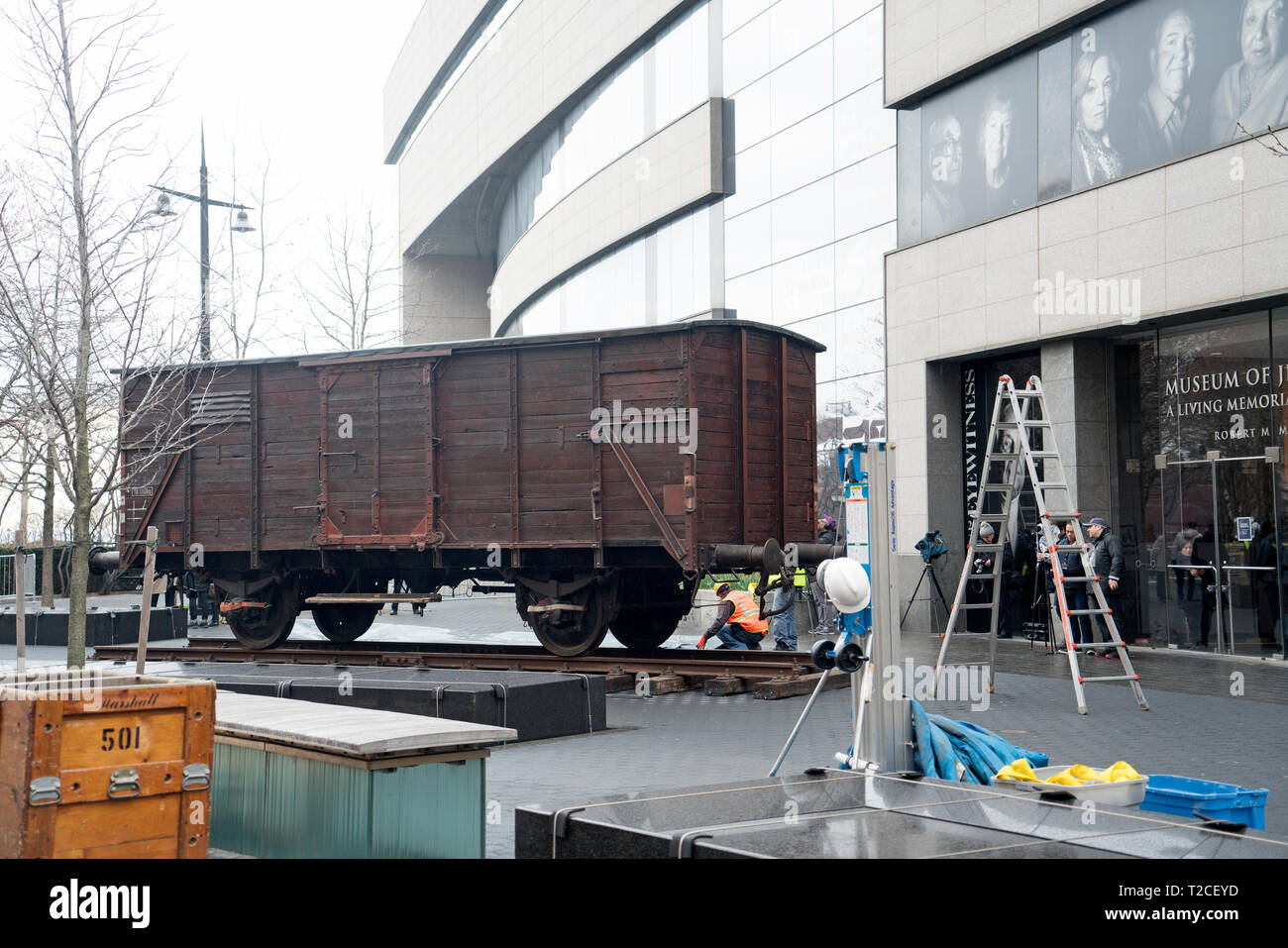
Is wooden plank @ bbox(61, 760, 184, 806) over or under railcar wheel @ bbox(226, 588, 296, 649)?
over

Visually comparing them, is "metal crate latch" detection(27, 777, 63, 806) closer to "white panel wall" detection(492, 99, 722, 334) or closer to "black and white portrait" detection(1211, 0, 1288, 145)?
"black and white portrait" detection(1211, 0, 1288, 145)

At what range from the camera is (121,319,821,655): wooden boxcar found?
14.3 meters

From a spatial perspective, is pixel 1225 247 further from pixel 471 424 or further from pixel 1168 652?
pixel 471 424

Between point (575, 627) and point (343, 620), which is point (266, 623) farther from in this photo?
point (575, 627)

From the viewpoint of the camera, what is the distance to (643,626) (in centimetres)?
1669

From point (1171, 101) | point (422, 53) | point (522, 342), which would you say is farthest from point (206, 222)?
point (422, 53)

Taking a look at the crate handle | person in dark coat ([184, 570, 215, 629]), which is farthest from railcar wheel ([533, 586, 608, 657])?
person in dark coat ([184, 570, 215, 629])

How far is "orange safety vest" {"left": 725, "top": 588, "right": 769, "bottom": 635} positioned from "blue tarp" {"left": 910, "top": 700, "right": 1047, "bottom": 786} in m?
9.26

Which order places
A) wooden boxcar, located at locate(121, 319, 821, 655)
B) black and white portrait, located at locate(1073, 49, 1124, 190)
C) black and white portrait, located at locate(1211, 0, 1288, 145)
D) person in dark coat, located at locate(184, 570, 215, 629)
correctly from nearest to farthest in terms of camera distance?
wooden boxcar, located at locate(121, 319, 821, 655) → black and white portrait, located at locate(1211, 0, 1288, 145) → black and white portrait, located at locate(1073, 49, 1124, 190) → person in dark coat, located at locate(184, 570, 215, 629)

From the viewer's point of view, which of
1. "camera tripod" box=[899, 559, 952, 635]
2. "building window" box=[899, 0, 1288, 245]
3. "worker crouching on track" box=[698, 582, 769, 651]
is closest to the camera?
"building window" box=[899, 0, 1288, 245]

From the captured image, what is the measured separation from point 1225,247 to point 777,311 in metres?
11.3

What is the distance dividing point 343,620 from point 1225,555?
1270 centimetres

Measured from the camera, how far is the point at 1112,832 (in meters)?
3.74
